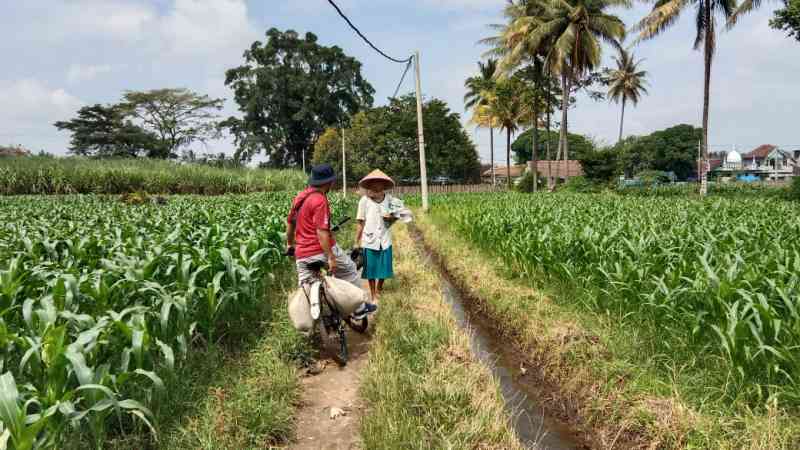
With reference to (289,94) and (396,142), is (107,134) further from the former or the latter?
(396,142)

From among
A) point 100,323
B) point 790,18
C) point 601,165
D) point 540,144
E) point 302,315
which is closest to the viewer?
point 100,323

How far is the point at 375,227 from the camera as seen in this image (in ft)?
19.0

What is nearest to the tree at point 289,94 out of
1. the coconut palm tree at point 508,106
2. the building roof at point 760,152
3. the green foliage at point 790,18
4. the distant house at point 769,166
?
the coconut palm tree at point 508,106

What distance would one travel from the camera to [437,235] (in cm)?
1264

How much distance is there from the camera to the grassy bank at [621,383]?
2.68 m

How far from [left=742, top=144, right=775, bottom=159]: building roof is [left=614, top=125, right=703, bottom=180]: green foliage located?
14804 millimetres

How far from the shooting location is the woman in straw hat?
5770mm

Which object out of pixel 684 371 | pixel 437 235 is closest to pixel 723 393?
pixel 684 371

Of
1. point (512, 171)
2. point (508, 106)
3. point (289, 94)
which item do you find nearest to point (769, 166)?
point (512, 171)

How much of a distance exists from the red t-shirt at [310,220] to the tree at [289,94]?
4214 centimetres

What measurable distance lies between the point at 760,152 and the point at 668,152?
817 inches

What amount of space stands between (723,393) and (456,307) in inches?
150

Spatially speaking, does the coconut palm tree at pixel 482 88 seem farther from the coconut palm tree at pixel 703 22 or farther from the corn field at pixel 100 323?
the corn field at pixel 100 323

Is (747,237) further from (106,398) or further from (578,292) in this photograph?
(106,398)
